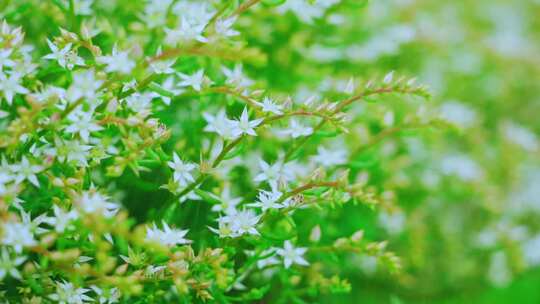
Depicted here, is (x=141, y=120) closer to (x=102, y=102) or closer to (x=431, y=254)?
(x=102, y=102)

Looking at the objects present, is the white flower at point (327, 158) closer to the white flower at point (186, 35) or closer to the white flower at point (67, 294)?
the white flower at point (186, 35)

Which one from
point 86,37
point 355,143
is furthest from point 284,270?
point 86,37

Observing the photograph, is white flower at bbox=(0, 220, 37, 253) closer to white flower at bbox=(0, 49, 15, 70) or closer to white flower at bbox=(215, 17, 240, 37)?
white flower at bbox=(0, 49, 15, 70)

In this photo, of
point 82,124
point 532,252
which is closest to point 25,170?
point 82,124

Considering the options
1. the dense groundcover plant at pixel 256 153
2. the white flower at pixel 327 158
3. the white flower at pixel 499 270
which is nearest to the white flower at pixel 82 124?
the dense groundcover plant at pixel 256 153

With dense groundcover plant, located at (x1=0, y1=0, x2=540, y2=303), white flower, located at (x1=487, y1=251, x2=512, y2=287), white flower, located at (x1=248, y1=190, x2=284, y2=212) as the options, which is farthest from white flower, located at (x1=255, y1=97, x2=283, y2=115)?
white flower, located at (x1=487, y1=251, x2=512, y2=287)

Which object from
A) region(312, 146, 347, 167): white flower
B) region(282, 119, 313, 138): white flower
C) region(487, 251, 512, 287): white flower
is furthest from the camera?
region(487, 251, 512, 287): white flower
